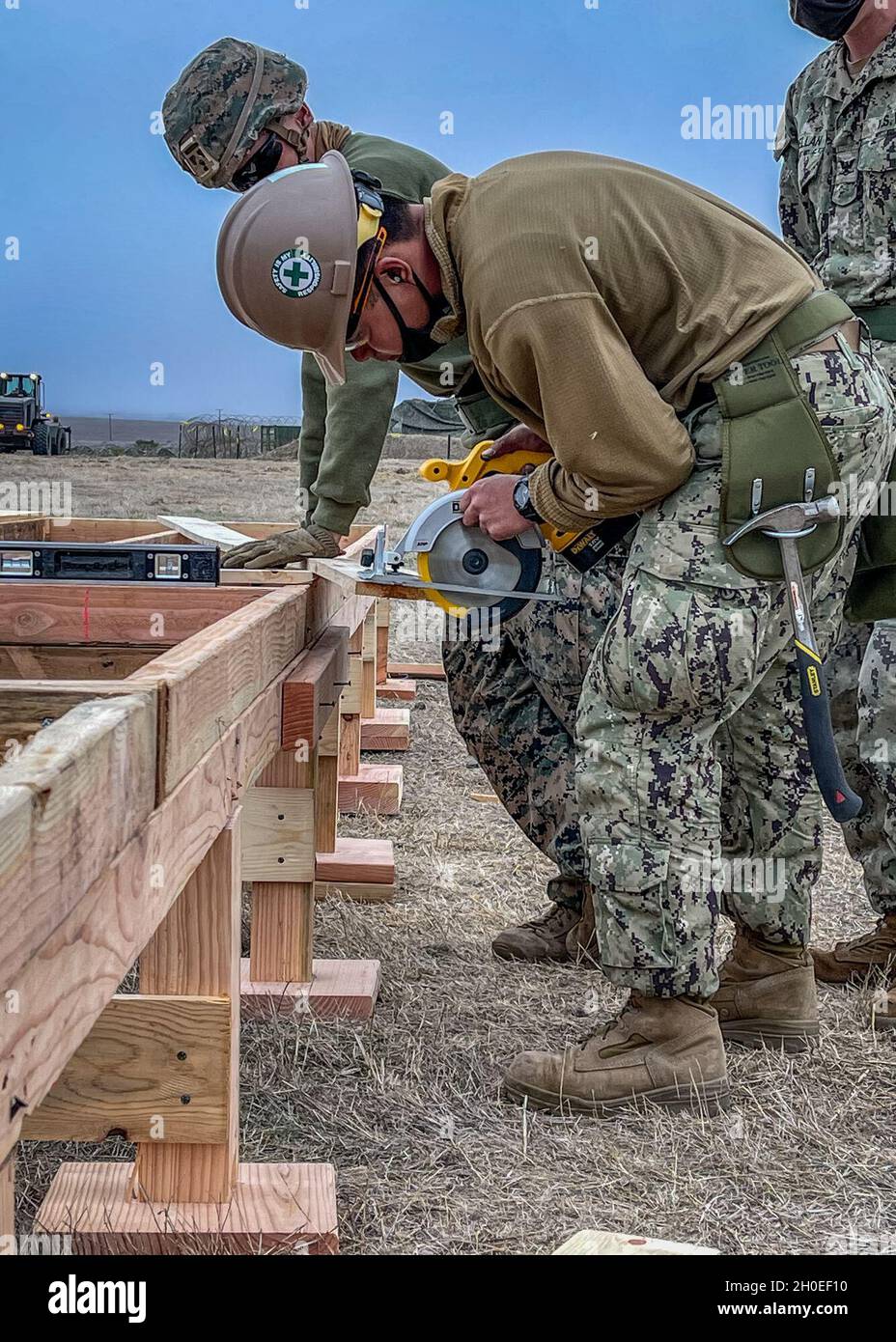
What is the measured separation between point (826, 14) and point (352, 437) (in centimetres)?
170

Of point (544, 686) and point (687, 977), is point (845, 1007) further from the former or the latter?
Result: point (544, 686)

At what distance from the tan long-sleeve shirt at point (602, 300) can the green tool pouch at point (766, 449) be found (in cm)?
6

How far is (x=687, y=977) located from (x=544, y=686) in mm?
1283

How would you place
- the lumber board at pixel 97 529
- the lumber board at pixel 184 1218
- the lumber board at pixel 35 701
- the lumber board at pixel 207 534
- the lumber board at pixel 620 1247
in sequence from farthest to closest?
the lumber board at pixel 97 529 < the lumber board at pixel 207 534 < the lumber board at pixel 184 1218 < the lumber board at pixel 620 1247 < the lumber board at pixel 35 701

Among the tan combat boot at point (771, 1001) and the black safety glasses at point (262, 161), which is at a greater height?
the black safety glasses at point (262, 161)

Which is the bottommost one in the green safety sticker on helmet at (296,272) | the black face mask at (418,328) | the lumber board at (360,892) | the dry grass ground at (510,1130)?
the dry grass ground at (510,1130)

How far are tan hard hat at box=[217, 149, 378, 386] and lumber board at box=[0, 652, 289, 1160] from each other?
3.26 ft

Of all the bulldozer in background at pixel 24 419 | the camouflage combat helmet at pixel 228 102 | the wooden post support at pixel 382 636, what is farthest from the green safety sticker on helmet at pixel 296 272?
the bulldozer in background at pixel 24 419

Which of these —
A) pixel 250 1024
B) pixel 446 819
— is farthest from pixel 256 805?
pixel 446 819

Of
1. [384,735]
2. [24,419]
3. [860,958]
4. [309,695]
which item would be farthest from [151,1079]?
[24,419]

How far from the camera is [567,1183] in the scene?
2668 mm

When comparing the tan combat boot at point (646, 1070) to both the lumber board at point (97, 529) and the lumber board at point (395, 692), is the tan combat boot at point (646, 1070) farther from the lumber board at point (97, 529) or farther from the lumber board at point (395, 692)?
the lumber board at point (395, 692)

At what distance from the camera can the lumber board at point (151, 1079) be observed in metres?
2.32

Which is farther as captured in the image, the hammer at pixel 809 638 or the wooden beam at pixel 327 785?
the wooden beam at pixel 327 785
